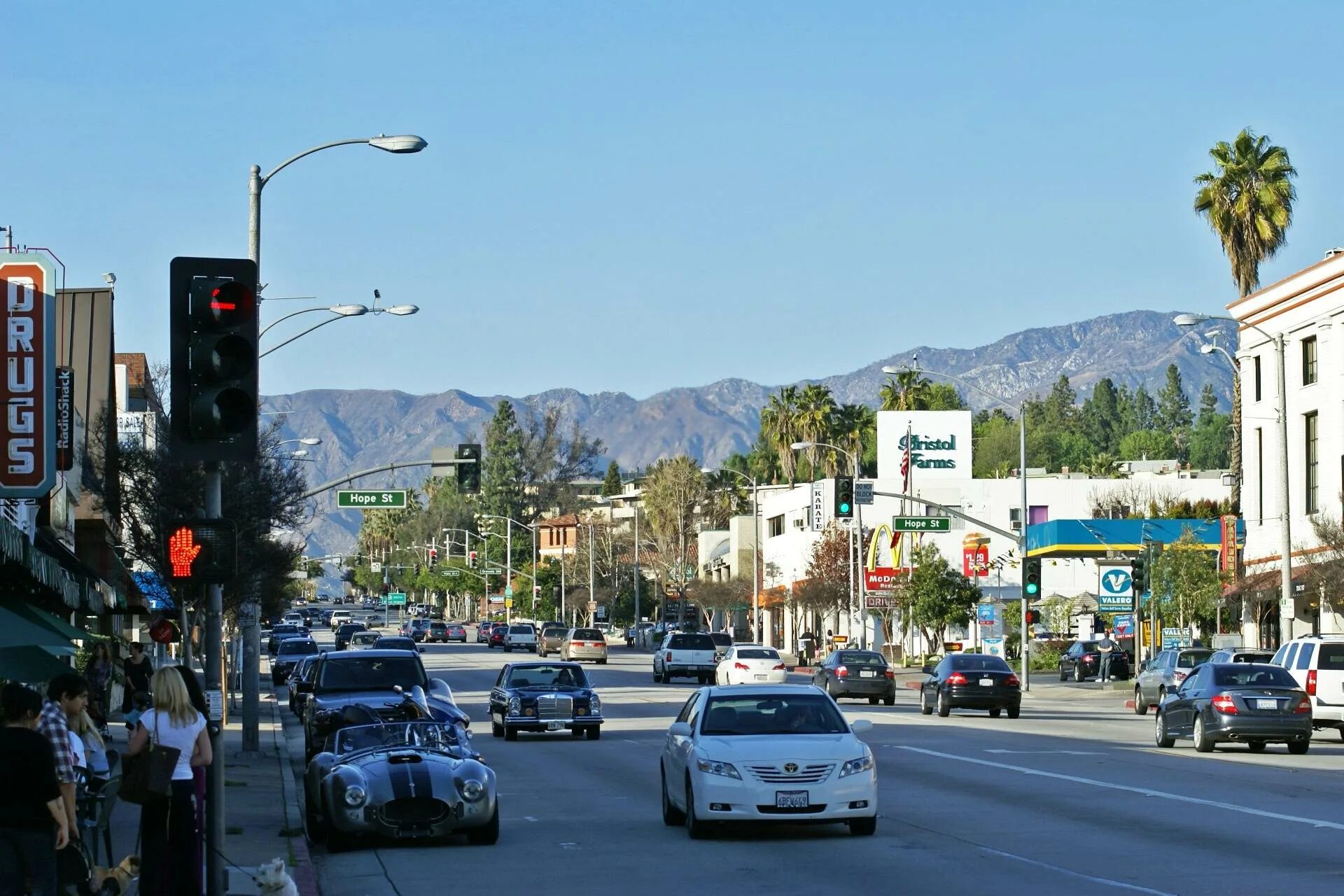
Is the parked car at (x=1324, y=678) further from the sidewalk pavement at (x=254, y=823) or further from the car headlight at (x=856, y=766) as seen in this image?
the car headlight at (x=856, y=766)

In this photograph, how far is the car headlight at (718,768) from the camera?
17.4 meters

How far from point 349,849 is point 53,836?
7.33 metres

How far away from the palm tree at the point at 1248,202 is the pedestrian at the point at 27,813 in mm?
55972

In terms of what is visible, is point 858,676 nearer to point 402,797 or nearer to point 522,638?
point 402,797

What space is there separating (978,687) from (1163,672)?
19.1ft

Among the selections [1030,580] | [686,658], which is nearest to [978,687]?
[1030,580]

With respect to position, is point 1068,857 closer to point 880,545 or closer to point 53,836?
point 53,836

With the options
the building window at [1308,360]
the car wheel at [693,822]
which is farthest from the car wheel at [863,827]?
the building window at [1308,360]

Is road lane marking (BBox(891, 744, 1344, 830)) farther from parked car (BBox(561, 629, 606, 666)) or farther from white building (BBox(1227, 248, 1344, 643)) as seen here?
parked car (BBox(561, 629, 606, 666))

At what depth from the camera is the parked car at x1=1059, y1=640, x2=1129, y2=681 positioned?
62281 millimetres

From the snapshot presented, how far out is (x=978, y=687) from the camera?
4175 centimetres

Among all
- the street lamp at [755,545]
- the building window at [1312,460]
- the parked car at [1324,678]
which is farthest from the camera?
the street lamp at [755,545]

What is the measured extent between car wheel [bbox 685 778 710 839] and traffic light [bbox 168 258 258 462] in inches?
280

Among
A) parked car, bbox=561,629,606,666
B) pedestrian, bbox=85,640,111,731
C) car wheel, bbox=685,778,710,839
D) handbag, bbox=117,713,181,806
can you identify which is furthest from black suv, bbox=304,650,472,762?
parked car, bbox=561,629,606,666
